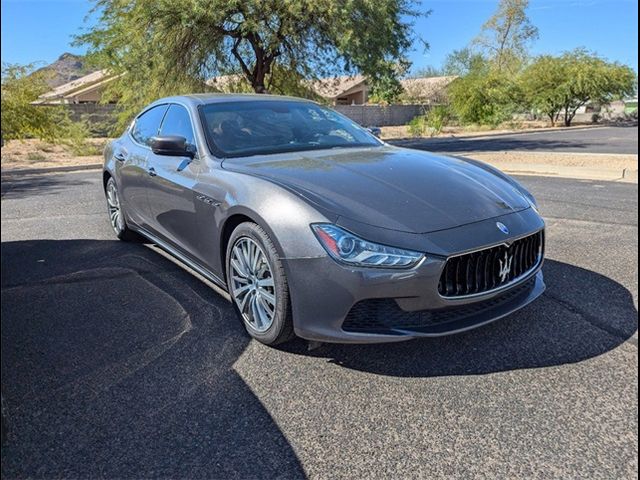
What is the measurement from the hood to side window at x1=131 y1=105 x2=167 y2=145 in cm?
153

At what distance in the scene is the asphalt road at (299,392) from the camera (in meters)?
2.13

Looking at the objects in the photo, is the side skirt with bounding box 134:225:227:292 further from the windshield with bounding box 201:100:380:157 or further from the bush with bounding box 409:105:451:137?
the bush with bounding box 409:105:451:137

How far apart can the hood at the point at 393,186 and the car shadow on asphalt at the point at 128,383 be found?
3.41 feet

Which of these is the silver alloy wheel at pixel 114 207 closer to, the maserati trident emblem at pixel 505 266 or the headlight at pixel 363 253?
the headlight at pixel 363 253

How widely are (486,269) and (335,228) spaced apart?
84cm

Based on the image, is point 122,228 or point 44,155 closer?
point 122,228

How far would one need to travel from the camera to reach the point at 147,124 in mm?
4891

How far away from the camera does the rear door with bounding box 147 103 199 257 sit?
143 inches

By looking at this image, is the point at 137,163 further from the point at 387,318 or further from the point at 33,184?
the point at 33,184

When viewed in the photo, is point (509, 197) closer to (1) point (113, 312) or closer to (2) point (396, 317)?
(2) point (396, 317)

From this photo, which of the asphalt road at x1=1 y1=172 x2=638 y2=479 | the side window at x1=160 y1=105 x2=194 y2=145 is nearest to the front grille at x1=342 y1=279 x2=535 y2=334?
the asphalt road at x1=1 y1=172 x2=638 y2=479

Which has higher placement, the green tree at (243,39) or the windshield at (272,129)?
the green tree at (243,39)

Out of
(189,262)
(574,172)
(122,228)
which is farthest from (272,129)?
(574,172)

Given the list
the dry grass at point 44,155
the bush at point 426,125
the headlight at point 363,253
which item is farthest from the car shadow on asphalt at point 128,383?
the bush at point 426,125
